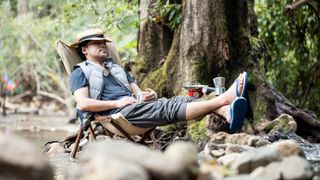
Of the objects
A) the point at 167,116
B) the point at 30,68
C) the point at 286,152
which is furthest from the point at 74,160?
the point at 30,68

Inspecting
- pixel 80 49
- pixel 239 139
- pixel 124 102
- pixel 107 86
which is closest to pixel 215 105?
pixel 239 139

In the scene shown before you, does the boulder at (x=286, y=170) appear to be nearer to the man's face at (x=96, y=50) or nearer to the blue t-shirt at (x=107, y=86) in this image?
the blue t-shirt at (x=107, y=86)

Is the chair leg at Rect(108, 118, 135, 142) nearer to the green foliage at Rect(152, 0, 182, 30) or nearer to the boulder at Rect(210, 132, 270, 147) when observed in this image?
the boulder at Rect(210, 132, 270, 147)

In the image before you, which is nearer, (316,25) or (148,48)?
(148,48)

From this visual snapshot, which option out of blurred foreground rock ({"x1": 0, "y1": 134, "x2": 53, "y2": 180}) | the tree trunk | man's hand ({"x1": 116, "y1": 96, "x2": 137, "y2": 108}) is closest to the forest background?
the tree trunk

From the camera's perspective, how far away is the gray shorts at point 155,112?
5.06 meters

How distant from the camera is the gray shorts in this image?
5062mm

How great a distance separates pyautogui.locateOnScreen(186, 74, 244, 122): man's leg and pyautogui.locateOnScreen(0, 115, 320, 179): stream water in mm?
804

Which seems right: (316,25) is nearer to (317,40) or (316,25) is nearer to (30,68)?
(317,40)

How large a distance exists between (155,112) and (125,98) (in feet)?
1.19

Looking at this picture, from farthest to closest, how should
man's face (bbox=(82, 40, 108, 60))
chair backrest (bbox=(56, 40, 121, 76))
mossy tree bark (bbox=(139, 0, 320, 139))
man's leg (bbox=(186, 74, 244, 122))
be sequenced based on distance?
mossy tree bark (bbox=(139, 0, 320, 139))
chair backrest (bbox=(56, 40, 121, 76))
man's face (bbox=(82, 40, 108, 60))
man's leg (bbox=(186, 74, 244, 122))

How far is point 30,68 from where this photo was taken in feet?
65.4

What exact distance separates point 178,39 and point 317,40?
3306 millimetres

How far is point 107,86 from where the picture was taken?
5668 millimetres
